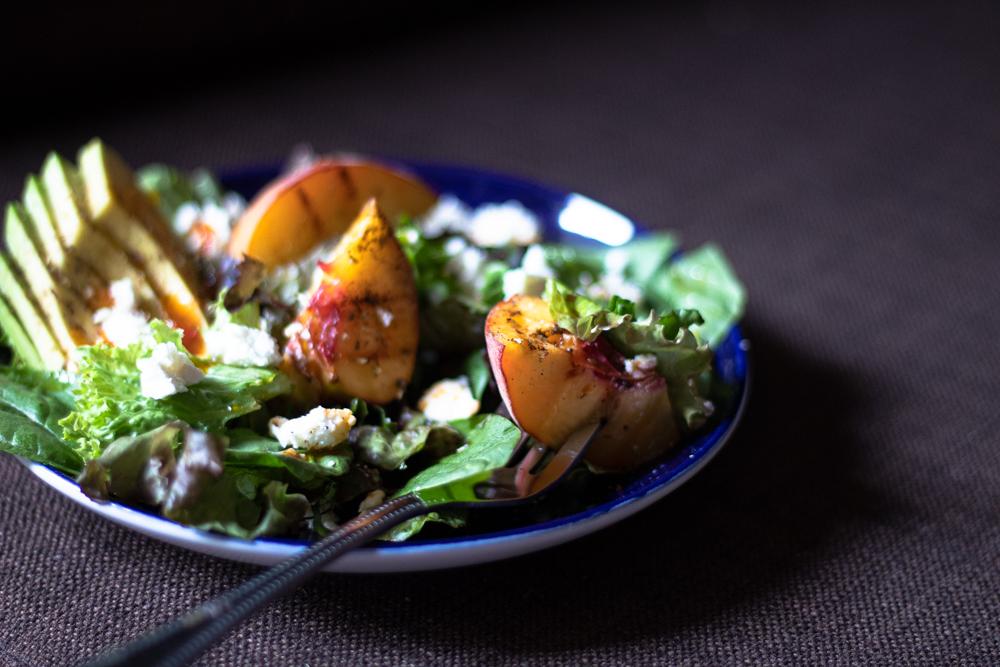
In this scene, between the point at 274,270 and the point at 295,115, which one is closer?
the point at 274,270

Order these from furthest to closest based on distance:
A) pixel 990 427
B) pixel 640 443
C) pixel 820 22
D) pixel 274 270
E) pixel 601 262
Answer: pixel 820 22 < pixel 601 262 < pixel 990 427 < pixel 274 270 < pixel 640 443

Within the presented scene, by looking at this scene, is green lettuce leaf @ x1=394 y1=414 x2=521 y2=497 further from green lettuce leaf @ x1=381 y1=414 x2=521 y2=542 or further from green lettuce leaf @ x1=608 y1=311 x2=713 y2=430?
green lettuce leaf @ x1=608 y1=311 x2=713 y2=430

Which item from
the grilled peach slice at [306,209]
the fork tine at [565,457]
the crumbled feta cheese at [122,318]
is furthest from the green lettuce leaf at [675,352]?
the crumbled feta cheese at [122,318]

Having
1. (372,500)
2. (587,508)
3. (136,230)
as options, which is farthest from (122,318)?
(587,508)

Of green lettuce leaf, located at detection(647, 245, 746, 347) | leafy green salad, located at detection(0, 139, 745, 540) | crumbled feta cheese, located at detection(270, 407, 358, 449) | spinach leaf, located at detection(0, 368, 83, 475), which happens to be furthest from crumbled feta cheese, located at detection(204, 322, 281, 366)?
green lettuce leaf, located at detection(647, 245, 746, 347)

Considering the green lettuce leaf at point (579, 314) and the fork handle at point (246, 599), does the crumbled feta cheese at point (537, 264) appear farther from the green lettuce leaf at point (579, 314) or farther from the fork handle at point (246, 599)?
the fork handle at point (246, 599)

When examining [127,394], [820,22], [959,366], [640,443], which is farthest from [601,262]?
[820,22]

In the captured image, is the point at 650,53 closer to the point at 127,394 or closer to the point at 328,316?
the point at 328,316
